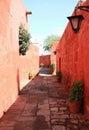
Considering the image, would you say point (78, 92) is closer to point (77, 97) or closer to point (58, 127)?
point (77, 97)

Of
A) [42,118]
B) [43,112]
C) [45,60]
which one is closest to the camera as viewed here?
[42,118]

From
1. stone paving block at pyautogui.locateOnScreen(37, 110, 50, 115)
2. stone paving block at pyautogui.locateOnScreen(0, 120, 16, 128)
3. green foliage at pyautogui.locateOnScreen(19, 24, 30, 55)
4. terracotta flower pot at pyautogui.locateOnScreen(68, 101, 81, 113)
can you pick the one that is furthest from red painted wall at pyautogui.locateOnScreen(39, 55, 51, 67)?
stone paving block at pyautogui.locateOnScreen(0, 120, 16, 128)

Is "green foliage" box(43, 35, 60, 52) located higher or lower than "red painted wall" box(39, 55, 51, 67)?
higher

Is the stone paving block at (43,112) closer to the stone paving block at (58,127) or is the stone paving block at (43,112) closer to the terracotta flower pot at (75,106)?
the terracotta flower pot at (75,106)

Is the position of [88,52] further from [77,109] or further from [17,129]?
[17,129]

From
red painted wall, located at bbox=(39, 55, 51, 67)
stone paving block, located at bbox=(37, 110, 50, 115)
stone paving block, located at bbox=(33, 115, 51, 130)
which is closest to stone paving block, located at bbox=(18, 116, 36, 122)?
stone paving block, located at bbox=(33, 115, 51, 130)

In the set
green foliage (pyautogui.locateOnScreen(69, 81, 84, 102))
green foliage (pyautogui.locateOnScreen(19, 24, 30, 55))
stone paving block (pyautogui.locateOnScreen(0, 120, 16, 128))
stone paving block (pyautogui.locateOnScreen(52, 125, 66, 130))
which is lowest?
stone paving block (pyautogui.locateOnScreen(52, 125, 66, 130))

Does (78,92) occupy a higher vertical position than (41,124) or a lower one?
higher

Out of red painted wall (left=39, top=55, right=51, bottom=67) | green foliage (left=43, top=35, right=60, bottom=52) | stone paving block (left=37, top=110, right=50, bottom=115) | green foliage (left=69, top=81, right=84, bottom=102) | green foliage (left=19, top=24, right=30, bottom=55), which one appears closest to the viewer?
green foliage (left=69, top=81, right=84, bottom=102)

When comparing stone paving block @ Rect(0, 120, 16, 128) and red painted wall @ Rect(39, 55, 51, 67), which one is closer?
stone paving block @ Rect(0, 120, 16, 128)

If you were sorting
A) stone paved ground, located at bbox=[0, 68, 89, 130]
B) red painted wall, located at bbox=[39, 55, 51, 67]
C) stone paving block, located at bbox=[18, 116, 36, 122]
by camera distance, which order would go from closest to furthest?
1. stone paved ground, located at bbox=[0, 68, 89, 130]
2. stone paving block, located at bbox=[18, 116, 36, 122]
3. red painted wall, located at bbox=[39, 55, 51, 67]

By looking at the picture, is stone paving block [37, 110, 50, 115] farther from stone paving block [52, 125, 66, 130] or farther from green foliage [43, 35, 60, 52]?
green foliage [43, 35, 60, 52]

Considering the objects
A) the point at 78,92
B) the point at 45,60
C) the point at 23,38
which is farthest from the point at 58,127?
the point at 45,60

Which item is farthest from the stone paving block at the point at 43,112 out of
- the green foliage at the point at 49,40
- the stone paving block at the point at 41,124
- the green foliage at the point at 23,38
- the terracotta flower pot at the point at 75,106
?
the green foliage at the point at 49,40
